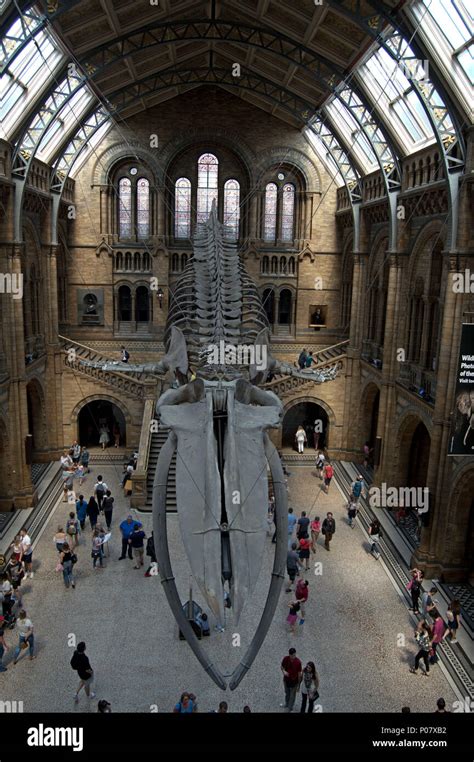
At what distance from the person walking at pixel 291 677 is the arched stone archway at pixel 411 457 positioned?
11377mm

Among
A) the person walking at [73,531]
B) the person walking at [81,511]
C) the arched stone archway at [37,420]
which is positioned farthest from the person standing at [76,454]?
the person walking at [73,531]

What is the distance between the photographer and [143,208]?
30344mm

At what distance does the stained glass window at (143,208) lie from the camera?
3005cm

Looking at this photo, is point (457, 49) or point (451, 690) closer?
point (451, 690)

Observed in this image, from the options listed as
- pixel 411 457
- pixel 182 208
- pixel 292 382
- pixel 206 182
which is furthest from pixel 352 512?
pixel 206 182

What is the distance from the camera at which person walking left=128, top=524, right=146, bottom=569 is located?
16.9 meters

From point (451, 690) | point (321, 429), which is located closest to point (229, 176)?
point (321, 429)

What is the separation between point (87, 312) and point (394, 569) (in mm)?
19706

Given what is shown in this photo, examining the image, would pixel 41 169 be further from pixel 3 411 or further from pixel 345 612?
pixel 345 612

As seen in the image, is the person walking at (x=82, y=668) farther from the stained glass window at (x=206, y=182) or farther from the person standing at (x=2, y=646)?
the stained glass window at (x=206, y=182)

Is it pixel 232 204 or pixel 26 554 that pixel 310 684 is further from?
pixel 232 204

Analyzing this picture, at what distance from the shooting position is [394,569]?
1792 cm

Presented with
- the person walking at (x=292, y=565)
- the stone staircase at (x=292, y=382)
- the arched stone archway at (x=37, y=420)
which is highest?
the stone staircase at (x=292, y=382)

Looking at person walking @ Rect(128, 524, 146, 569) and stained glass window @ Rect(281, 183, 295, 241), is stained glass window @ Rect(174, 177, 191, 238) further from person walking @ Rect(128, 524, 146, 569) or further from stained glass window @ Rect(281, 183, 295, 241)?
person walking @ Rect(128, 524, 146, 569)
